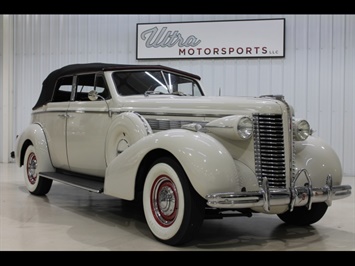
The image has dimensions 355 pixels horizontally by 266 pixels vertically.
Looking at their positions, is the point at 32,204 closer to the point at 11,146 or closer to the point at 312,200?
the point at 312,200

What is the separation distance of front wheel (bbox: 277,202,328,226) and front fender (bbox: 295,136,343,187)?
405 millimetres

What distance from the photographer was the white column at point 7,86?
12.1m

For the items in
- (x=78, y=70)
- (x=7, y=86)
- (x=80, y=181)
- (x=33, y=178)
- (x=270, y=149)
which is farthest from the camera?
(x=7, y=86)

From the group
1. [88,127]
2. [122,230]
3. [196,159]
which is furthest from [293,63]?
[196,159]

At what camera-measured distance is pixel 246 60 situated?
1054cm

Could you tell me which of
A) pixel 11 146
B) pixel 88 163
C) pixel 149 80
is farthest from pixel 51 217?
pixel 11 146

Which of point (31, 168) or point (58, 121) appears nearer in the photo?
point (58, 121)

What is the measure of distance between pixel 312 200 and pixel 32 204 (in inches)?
146

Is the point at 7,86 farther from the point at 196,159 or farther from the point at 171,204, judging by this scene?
the point at 196,159

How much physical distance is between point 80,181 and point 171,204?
6.20 feet

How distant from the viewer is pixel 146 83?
5.60m

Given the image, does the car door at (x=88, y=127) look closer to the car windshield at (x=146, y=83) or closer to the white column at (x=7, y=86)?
the car windshield at (x=146, y=83)

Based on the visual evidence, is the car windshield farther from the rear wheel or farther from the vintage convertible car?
the rear wheel
